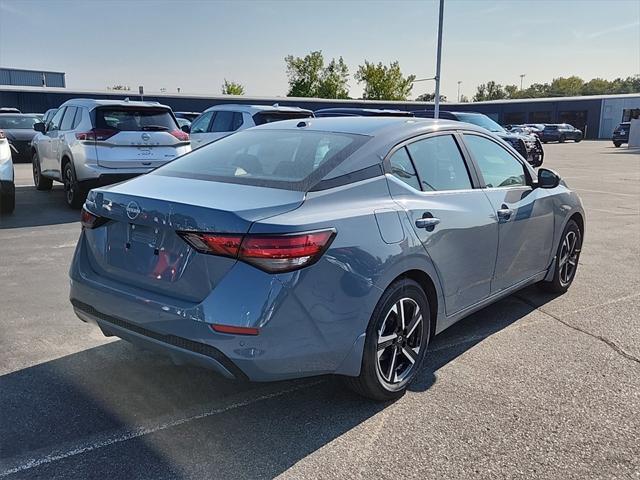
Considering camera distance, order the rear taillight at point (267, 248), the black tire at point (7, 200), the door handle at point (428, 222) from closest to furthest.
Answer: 1. the rear taillight at point (267, 248)
2. the door handle at point (428, 222)
3. the black tire at point (7, 200)

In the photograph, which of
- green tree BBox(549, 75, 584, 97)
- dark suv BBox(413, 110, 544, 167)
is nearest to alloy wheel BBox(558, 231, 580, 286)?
dark suv BBox(413, 110, 544, 167)

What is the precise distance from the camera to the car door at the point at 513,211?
4164 mm

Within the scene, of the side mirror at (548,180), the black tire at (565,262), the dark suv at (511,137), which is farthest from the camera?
the dark suv at (511,137)

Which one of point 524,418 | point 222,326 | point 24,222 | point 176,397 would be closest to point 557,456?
point 524,418

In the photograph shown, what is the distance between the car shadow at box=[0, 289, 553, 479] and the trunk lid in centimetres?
73

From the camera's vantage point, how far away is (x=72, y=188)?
948 centimetres

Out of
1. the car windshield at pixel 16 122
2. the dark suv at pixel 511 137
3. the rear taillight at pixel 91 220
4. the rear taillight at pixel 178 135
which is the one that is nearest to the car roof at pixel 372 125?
the rear taillight at pixel 91 220

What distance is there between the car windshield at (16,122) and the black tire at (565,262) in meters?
17.9

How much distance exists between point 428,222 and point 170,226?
1.49 metres

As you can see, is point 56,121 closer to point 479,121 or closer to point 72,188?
point 72,188

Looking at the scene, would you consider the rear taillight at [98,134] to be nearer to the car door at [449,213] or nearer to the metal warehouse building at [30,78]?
the car door at [449,213]

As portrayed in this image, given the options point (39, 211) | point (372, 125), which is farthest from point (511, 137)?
point (372, 125)

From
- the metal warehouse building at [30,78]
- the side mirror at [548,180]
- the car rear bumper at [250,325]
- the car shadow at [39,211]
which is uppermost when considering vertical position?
the metal warehouse building at [30,78]

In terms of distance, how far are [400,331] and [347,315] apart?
57cm
